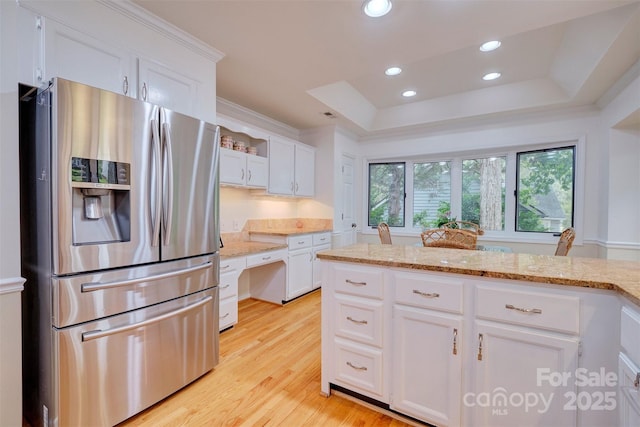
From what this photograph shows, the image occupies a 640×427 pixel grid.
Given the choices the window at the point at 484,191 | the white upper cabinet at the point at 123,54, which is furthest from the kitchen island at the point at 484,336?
the window at the point at 484,191

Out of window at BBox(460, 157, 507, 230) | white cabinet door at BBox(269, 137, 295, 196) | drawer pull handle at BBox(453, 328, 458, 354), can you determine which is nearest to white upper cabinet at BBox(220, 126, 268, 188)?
white cabinet door at BBox(269, 137, 295, 196)

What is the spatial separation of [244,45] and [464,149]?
11.0 feet

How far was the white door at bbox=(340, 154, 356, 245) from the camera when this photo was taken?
4566 millimetres

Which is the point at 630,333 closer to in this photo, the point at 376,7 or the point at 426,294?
the point at 426,294

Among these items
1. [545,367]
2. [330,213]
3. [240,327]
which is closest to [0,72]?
[240,327]

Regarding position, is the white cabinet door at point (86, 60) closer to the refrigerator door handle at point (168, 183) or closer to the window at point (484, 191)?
the refrigerator door handle at point (168, 183)

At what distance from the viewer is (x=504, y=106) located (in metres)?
3.56

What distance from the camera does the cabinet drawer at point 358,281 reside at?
1.58m

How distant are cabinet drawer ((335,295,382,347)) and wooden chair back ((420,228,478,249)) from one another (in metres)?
1.44

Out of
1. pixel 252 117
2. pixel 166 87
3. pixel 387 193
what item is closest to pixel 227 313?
pixel 166 87

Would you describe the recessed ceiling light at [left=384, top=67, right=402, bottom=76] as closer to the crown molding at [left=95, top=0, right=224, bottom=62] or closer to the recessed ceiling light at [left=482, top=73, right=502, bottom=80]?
the recessed ceiling light at [left=482, top=73, right=502, bottom=80]

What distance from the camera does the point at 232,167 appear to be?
3.03 m

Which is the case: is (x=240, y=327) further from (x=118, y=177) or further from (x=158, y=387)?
(x=118, y=177)

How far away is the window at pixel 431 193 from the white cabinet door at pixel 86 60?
4.10 metres
